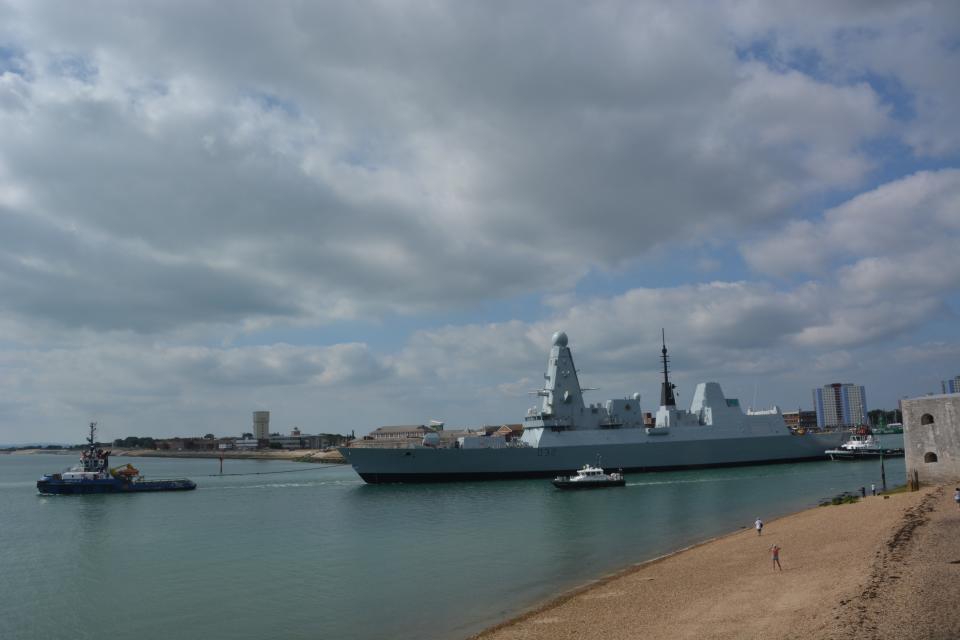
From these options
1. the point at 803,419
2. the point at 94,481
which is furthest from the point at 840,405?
the point at 94,481

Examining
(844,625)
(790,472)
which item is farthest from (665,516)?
(790,472)

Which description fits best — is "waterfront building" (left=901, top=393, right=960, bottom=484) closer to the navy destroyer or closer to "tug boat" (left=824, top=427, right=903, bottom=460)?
the navy destroyer

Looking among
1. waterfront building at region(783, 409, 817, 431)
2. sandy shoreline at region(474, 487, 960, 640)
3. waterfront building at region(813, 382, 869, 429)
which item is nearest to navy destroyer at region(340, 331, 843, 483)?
sandy shoreline at region(474, 487, 960, 640)

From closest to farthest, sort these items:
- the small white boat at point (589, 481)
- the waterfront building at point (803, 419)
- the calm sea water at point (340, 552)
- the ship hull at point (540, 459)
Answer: the calm sea water at point (340, 552)
the small white boat at point (589, 481)
the ship hull at point (540, 459)
the waterfront building at point (803, 419)

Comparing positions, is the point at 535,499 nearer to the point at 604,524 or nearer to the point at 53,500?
the point at 604,524

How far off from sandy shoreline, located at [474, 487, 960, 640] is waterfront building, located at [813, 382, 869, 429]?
527ft

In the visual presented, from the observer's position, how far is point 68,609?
1650 centimetres

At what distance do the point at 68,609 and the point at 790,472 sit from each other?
151 ft

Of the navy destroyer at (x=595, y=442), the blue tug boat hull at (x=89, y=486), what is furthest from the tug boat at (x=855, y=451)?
the blue tug boat hull at (x=89, y=486)

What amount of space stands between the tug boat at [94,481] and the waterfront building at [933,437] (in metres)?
45.7

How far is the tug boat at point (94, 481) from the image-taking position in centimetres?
4434

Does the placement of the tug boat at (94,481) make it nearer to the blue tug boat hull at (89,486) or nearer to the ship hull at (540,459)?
the blue tug boat hull at (89,486)

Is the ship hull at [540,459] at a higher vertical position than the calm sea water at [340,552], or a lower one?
higher

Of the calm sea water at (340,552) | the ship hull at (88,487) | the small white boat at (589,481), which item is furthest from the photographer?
the ship hull at (88,487)
